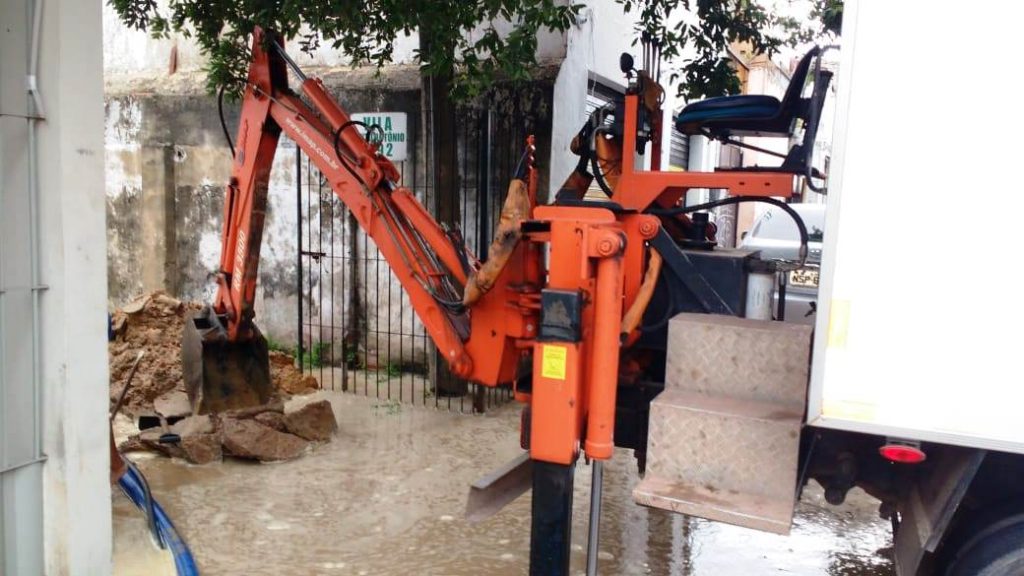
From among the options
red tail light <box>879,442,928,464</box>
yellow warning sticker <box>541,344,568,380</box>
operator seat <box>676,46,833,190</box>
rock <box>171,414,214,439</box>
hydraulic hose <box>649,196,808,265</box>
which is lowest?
rock <box>171,414,214,439</box>

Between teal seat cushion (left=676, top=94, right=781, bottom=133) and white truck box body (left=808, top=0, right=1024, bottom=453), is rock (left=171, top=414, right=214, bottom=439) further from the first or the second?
white truck box body (left=808, top=0, right=1024, bottom=453)

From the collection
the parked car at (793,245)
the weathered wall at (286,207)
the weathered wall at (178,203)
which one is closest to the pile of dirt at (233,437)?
the weathered wall at (286,207)

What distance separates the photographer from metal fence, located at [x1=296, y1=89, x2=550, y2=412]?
758cm

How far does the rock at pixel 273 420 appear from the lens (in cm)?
608

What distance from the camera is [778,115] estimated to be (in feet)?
13.5

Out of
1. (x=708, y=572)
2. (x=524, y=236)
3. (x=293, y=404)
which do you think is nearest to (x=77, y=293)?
(x=524, y=236)

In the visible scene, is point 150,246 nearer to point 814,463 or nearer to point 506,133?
point 506,133

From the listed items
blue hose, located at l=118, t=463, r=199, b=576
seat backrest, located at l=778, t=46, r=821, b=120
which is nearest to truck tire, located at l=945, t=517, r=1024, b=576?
seat backrest, located at l=778, t=46, r=821, b=120

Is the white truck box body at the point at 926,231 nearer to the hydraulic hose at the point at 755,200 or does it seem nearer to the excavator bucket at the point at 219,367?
the hydraulic hose at the point at 755,200

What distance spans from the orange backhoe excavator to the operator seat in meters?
0.08

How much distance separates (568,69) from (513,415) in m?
3.29

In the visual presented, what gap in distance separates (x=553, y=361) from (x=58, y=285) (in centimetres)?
176

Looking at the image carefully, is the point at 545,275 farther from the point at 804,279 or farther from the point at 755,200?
the point at 804,279

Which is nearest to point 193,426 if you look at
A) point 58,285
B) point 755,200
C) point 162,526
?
point 162,526
